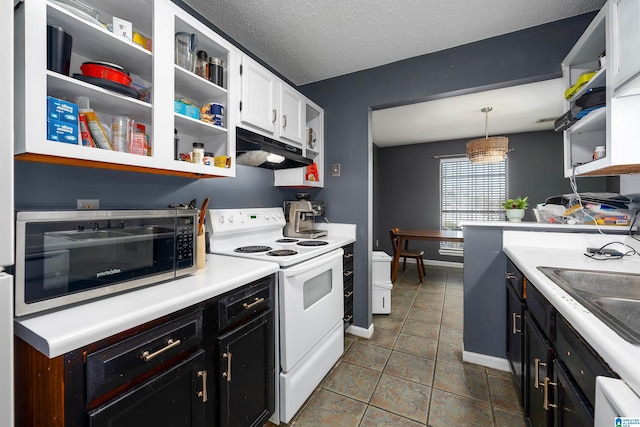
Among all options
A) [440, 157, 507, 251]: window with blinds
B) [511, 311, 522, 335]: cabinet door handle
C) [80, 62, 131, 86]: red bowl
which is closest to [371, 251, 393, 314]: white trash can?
[511, 311, 522, 335]: cabinet door handle

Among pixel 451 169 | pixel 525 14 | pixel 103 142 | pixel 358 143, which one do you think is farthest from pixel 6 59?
pixel 451 169

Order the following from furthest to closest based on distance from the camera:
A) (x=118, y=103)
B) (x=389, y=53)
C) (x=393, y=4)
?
1. (x=389, y=53)
2. (x=393, y=4)
3. (x=118, y=103)

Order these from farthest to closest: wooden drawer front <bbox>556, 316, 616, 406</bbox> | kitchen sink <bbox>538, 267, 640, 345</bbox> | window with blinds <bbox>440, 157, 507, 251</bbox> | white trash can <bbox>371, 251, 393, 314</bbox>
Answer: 1. window with blinds <bbox>440, 157, 507, 251</bbox>
2. white trash can <bbox>371, 251, 393, 314</bbox>
3. kitchen sink <bbox>538, 267, 640, 345</bbox>
4. wooden drawer front <bbox>556, 316, 616, 406</bbox>

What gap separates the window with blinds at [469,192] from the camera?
4.84m

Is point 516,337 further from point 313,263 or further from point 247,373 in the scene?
point 247,373

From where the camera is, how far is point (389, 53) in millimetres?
2191

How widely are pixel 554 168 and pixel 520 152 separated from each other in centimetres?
56

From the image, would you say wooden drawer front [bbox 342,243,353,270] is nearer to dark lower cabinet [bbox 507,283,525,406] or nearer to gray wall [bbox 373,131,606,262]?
dark lower cabinet [bbox 507,283,525,406]

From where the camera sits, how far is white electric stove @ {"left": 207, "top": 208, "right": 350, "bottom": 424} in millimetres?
1453

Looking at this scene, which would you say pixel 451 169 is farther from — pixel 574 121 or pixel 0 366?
pixel 0 366

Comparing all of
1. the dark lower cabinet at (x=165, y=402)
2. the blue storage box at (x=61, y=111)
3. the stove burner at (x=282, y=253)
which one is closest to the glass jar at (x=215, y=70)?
the blue storage box at (x=61, y=111)

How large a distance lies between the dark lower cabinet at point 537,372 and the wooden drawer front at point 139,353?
4.31 feet

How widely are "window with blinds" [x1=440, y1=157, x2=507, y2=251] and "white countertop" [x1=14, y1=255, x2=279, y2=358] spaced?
16.0 feet

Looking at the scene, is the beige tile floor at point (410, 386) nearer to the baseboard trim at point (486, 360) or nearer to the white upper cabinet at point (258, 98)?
the baseboard trim at point (486, 360)
